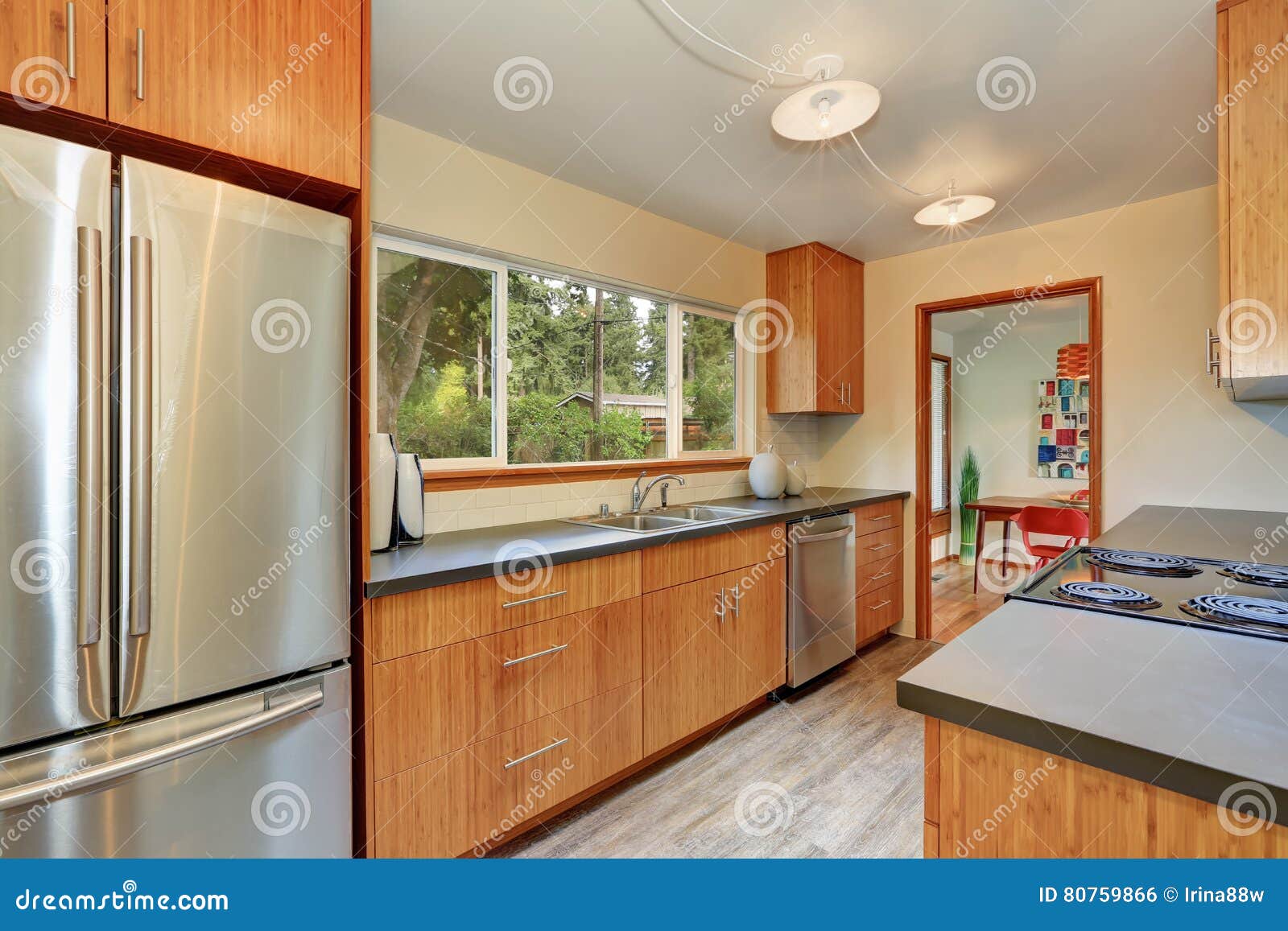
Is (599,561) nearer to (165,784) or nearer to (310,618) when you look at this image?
(310,618)

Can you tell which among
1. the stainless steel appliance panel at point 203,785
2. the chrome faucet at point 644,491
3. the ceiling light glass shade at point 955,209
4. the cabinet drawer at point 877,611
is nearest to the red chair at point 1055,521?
the cabinet drawer at point 877,611

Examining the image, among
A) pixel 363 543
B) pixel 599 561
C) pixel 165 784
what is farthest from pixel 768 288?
pixel 165 784

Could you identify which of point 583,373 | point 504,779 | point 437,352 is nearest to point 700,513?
point 583,373

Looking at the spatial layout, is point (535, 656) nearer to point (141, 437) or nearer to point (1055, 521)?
point (141, 437)

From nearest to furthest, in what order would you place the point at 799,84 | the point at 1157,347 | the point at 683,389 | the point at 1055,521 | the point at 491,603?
the point at 491,603 → the point at 799,84 → the point at 1157,347 → the point at 683,389 → the point at 1055,521

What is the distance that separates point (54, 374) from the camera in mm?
1082

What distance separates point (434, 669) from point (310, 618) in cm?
37

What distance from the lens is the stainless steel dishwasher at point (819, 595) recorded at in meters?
2.95

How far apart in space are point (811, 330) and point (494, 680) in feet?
8.97

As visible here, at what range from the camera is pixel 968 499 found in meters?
6.32

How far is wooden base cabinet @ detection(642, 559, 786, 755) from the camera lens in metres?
2.27

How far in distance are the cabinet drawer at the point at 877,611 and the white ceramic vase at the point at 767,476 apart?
2.58 ft

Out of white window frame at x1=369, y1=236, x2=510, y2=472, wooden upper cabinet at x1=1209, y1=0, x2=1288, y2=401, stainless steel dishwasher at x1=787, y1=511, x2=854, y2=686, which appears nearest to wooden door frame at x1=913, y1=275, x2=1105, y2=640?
stainless steel dishwasher at x1=787, y1=511, x2=854, y2=686
